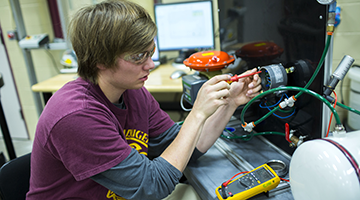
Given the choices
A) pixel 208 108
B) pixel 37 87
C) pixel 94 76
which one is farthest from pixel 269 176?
pixel 37 87

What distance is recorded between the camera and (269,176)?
74 centimetres

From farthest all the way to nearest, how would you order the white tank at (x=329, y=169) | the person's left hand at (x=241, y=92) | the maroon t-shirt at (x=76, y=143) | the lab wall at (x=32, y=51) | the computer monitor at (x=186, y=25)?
the lab wall at (x=32, y=51)
the computer monitor at (x=186, y=25)
the person's left hand at (x=241, y=92)
the maroon t-shirt at (x=76, y=143)
the white tank at (x=329, y=169)

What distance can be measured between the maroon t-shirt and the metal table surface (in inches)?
10.2

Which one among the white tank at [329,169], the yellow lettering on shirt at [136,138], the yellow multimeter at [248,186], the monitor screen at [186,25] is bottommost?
the yellow multimeter at [248,186]

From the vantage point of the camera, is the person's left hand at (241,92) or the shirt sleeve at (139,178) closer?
the shirt sleeve at (139,178)

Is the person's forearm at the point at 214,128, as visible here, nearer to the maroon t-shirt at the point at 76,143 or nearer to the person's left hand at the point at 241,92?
the person's left hand at the point at 241,92

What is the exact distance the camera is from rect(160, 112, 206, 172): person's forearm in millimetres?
784

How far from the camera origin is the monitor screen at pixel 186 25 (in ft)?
6.37

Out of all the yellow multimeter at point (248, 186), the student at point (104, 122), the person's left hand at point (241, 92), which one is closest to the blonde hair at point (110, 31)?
the student at point (104, 122)

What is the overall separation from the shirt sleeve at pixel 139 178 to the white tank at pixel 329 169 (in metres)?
0.35

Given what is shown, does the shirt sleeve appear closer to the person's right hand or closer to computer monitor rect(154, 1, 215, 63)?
the person's right hand

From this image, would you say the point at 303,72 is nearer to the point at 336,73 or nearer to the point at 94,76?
the point at 336,73

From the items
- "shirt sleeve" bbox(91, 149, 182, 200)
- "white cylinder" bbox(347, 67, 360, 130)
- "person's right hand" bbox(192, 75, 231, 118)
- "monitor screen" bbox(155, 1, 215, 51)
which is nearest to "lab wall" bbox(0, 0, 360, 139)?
"monitor screen" bbox(155, 1, 215, 51)

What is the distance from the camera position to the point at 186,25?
6.55ft
